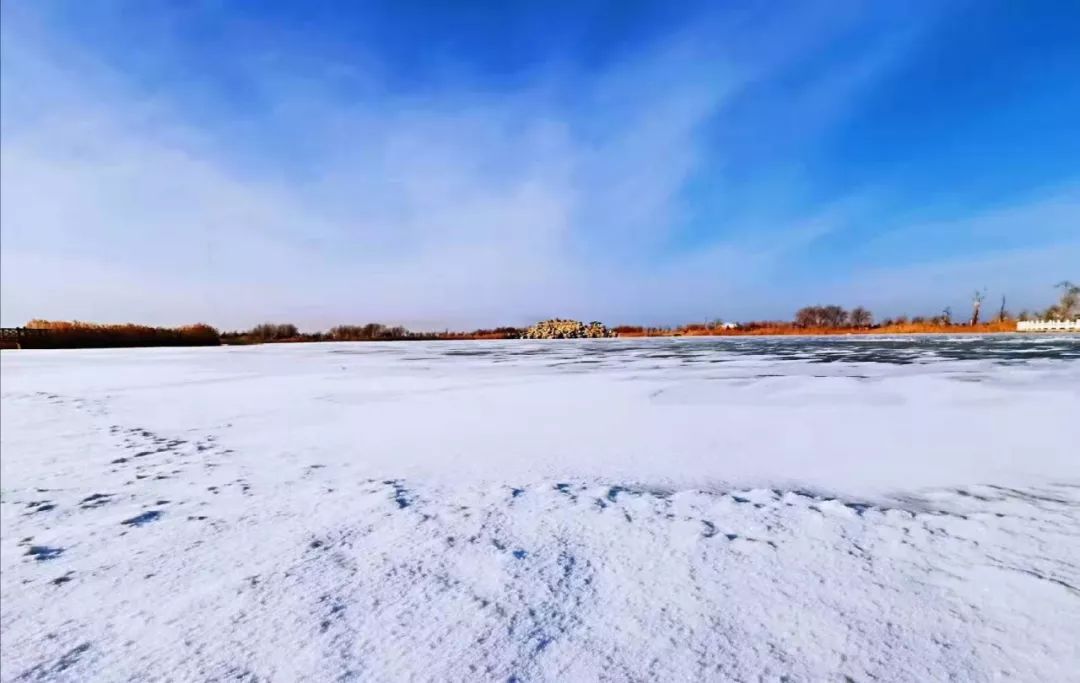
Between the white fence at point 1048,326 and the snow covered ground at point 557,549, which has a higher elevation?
the white fence at point 1048,326

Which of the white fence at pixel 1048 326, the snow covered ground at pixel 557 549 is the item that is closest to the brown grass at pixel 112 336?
the snow covered ground at pixel 557 549

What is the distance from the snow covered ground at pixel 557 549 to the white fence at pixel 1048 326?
68.6 feet

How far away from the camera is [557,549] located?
1398mm

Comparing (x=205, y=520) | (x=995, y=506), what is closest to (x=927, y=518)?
(x=995, y=506)

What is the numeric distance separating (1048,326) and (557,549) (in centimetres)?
2476

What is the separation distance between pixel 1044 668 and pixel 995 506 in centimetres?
87

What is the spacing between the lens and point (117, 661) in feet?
3.35

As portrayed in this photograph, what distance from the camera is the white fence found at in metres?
17.4

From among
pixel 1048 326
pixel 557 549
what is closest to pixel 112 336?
pixel 557 549

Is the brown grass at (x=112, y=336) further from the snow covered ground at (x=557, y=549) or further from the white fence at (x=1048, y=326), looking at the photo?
the white fence at (x=1048, y=326)

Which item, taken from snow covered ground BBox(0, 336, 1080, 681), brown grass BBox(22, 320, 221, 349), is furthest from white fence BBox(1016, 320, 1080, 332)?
brown grass BBox(22, 320, 221, 349)

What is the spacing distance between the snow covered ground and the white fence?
20914 mm

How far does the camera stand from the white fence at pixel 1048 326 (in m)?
17.4

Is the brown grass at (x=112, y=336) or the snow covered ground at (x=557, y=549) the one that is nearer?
the snow covered ground at (x=557, y=549)
